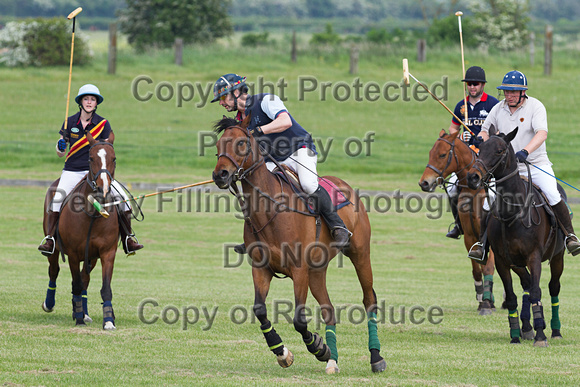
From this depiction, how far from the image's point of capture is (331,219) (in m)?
9.28

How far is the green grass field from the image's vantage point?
29.2ft

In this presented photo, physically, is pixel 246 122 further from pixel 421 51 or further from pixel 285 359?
pixel 421 51

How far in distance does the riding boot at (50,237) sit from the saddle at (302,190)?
13.3ft

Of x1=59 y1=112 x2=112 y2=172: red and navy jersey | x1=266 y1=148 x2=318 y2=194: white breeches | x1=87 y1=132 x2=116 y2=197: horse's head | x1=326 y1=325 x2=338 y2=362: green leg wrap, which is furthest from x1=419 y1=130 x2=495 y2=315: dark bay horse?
x1=59 y1=112 x2=112 y2=172: red and navy jersey

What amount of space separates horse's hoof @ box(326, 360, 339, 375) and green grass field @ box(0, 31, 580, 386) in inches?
6.6

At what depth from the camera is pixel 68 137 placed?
12.0 metres

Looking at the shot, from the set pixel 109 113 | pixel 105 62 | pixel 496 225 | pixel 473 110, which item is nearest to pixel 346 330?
pixel 496 225

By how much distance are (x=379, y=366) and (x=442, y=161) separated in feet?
11.0

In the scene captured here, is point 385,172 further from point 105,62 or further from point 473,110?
point 105,62

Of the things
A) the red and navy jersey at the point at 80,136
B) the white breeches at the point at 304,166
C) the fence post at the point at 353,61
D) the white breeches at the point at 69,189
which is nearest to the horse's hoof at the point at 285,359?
the white breeches at the point at 304,166

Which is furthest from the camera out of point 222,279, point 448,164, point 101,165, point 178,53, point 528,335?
point 178,53

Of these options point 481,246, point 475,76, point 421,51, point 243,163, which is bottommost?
point 481,246

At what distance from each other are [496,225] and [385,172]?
22499 millimetres

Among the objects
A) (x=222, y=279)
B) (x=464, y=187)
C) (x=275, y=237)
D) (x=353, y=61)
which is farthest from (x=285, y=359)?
(x=353, y=61)
